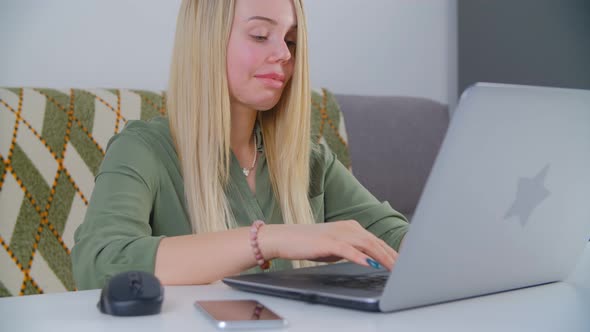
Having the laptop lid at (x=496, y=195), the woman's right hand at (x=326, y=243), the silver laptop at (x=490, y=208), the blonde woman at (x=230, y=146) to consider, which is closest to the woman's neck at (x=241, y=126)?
the blonde woman at (x=230, y=146)

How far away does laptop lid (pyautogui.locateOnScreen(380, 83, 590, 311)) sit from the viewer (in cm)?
61

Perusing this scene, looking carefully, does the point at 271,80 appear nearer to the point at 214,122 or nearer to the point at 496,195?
the point at 214,122

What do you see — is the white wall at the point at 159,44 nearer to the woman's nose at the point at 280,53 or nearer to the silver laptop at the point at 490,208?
the woman's nose at the point at 280,53

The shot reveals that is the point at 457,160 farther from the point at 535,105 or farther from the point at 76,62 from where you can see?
the point at 76,62

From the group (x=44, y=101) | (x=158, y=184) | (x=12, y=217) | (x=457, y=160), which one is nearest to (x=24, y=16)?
(x=44, y=101)

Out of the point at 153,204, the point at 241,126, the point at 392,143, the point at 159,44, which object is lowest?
the point at 392,143

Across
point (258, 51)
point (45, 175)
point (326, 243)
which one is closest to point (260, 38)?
point (258, 51)

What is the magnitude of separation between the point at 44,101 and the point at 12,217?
31 centimetres

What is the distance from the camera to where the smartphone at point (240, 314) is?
A: 62 centimetres

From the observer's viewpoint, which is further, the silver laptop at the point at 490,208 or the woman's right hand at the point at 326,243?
the woman's right hand at the point at 326,243

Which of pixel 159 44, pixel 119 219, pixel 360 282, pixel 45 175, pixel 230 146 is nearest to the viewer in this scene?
pixel 360 282

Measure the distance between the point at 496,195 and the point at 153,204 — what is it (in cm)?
77

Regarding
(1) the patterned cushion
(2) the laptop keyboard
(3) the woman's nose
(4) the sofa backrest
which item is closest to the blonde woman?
(3) the woman's nose

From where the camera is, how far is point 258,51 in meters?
1.36
